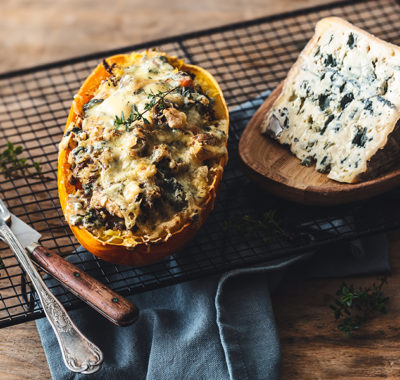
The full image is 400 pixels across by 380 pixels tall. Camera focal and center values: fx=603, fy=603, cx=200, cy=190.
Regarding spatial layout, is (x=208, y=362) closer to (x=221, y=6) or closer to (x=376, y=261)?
(x=376, y=261)

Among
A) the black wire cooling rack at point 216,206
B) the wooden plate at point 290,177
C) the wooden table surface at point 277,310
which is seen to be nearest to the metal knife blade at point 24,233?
the black wire cooling rack at point 216,206

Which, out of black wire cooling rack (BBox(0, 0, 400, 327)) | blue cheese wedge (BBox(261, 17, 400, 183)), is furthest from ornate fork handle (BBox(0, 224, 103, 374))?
blue cheese wedge (BBox(261, 17, 400, 183))

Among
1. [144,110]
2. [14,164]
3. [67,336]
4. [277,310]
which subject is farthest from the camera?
[14,164]

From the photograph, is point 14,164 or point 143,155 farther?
point 14,164

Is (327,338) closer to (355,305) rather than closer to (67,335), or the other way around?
(355,305)

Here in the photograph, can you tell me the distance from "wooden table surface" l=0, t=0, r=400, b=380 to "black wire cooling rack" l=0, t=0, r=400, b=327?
0.60 ft

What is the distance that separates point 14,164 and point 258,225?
115 cm

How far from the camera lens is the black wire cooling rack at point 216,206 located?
2.35 meters

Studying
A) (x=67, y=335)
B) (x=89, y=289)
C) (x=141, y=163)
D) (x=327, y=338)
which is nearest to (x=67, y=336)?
(x=67, y=335)

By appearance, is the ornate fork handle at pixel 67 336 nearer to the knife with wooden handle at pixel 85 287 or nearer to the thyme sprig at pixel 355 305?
the knife with wooden handle at pixel 85 287

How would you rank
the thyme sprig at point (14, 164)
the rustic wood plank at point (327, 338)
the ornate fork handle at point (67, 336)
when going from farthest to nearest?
the thyme sprig at point (14, 164) → the rustic wood plank at point (327, 338) → the ornate fork handle at point (67, 336)

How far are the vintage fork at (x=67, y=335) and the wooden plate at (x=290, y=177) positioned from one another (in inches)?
37.4

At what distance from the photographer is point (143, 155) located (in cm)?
219

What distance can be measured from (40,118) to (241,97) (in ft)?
3.42
